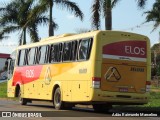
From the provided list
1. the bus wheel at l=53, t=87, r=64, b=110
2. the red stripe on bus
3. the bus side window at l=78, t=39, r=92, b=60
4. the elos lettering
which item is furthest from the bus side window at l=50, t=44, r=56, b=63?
the elos lettering

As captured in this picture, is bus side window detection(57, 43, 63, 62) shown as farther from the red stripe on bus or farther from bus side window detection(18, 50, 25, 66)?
bus side window detection(18, 50, 25, 66)

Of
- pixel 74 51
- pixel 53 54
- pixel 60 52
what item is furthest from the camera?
pixel 53 54

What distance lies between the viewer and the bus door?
63.2ft

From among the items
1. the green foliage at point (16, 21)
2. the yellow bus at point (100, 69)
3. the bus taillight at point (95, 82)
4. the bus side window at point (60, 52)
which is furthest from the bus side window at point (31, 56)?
the green foliage at point (16, 21)

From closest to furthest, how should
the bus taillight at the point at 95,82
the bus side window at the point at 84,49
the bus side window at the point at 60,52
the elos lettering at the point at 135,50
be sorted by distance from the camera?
the bus taillight at the point at 95,82, the bus side window at the point at 84,49, the elos lettering at the point at 135,50, the bus side window at the point at 60,52

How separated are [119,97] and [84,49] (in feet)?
8.41

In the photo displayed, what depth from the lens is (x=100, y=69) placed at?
19047mm

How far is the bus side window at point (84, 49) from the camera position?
19.6m

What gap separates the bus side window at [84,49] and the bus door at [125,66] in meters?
0.73

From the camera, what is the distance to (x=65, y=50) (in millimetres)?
21719

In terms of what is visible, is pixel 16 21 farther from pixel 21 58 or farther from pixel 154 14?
pixel 21 58

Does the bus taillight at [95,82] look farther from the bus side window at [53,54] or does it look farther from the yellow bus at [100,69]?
the bus side window at [53,54]

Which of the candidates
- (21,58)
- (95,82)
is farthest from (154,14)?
(95,82)

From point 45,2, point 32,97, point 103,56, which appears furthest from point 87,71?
point 45,2
